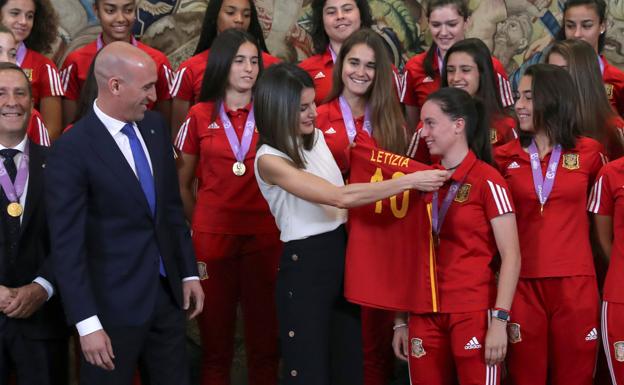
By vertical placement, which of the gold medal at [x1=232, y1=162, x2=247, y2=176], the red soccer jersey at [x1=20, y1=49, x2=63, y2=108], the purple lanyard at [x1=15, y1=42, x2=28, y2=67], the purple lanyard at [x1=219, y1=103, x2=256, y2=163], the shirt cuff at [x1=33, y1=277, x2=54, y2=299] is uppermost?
the purple lanyard at [x1=15, y1=42, x2=28, y2=67]

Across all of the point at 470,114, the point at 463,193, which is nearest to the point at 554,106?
the point at 470,114

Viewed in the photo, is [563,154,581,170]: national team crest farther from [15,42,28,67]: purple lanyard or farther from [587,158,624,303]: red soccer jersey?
[15,42,28,67]: purple lanyard

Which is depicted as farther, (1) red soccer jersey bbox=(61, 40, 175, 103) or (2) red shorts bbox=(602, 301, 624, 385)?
(1) red soccer jersey bbox=(61, 40, 175, 103)

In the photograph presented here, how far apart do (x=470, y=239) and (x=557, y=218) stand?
0.58 m

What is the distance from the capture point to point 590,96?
5328 mm

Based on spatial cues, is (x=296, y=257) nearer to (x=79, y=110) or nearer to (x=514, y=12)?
(x=79, y=110)

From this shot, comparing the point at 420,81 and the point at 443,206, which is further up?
the point at 420,81

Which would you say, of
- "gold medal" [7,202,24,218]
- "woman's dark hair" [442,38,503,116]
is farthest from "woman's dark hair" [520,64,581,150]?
"gold medal" [7,202,24,218]

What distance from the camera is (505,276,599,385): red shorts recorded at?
466 cm

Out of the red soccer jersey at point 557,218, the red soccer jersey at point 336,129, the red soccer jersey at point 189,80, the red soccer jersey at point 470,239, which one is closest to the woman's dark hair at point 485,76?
the red soccer jersey at point 557,218

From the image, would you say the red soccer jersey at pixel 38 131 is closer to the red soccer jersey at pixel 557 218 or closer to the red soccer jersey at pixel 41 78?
the red soccer jersey at pixel 41 78

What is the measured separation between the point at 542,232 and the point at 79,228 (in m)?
2.21

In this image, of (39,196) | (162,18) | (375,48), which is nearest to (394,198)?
(375,48)

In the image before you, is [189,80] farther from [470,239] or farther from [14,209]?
[470,239]
